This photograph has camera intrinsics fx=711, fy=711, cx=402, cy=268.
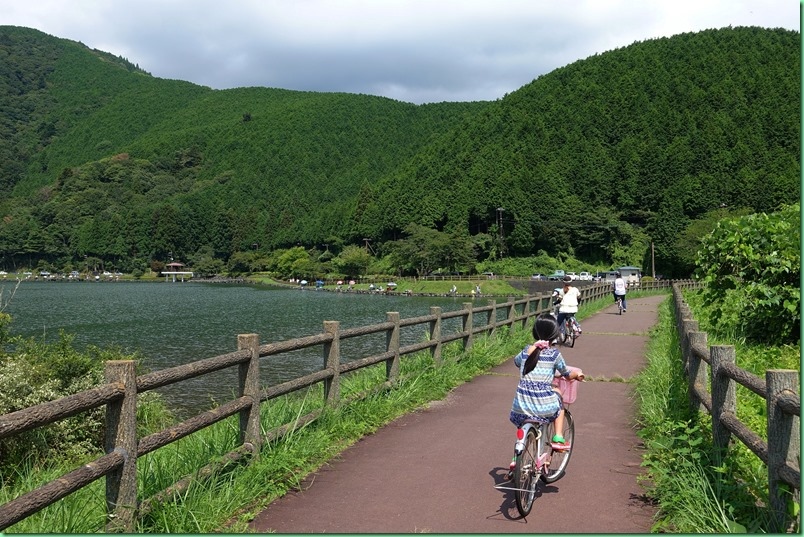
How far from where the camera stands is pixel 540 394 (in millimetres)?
5266

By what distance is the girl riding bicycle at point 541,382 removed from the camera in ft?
17.2

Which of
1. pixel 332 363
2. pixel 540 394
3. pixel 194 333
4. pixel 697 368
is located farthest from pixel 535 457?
pixel 194 333

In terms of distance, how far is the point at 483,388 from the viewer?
10.1 meters

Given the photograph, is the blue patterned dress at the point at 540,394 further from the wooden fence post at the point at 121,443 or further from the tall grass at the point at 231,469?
the wooden fence post at the point at 121,443

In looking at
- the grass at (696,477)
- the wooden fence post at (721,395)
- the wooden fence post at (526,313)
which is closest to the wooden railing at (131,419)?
the grass at (696,477)

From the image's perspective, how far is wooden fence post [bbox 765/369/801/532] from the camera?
3.88 m

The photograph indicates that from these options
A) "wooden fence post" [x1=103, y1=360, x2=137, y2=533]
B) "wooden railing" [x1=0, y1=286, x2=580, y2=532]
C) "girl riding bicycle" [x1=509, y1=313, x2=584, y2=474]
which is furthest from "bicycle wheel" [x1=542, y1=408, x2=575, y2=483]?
"wooden fence post" [x1=103, y1=360, x2=137, y2=533]

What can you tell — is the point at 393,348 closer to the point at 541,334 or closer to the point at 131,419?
the point at 541,334

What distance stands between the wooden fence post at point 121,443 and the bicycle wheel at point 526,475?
244cm

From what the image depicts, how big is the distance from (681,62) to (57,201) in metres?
159

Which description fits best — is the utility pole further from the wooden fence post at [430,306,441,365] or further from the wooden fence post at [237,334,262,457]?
the wooden fence post at [237,334,262,457]

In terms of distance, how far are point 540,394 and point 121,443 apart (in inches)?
114

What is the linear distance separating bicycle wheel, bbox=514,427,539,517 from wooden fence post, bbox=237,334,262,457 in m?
2.14

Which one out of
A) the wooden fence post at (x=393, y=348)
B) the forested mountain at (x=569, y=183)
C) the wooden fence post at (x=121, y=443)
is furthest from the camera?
the forested mountain at (x=569, y=183)
